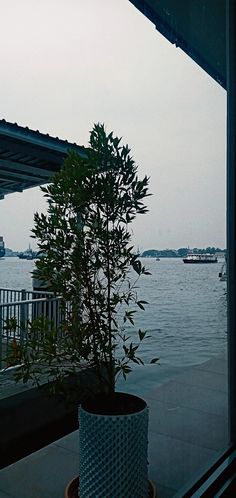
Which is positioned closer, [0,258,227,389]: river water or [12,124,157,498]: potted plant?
[12,124,157,498]: potted plant

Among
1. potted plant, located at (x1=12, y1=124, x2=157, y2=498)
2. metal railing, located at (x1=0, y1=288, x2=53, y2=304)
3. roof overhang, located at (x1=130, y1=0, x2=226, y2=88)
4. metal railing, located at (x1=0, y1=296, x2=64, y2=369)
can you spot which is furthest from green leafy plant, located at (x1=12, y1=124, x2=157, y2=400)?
metal railing, located at (x1=0, y1=288, x2=53, y2=304)

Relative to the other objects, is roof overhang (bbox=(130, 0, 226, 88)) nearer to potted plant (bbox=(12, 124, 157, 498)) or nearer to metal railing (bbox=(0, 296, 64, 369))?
potted plant (bbox=(12, 124, 157, 498))

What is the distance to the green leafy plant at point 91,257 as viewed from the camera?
1603mm

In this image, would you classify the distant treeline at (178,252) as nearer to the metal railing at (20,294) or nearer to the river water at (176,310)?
the river water at (176,310)

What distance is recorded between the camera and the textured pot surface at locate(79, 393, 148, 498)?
4.72 ft

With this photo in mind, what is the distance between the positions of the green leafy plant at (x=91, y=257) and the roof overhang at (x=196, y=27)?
3.80 ft

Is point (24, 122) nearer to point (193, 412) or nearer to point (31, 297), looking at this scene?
point (193, 412)

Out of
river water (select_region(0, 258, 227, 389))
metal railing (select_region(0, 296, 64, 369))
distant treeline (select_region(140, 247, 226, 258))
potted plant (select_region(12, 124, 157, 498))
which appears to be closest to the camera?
potted plant (select_region(12, 124, 157, 498))

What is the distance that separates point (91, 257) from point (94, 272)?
7 cm

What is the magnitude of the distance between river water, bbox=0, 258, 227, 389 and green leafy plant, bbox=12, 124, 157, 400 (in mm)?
119

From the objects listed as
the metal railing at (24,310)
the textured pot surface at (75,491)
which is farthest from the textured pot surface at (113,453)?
the metal railing at (24,310)

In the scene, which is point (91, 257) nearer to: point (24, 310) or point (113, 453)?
point (113, 453)

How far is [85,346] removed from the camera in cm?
162

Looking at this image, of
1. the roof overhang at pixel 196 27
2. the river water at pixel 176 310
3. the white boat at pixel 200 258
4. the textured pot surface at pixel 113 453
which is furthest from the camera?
the roof overhang at pixel 196 27
